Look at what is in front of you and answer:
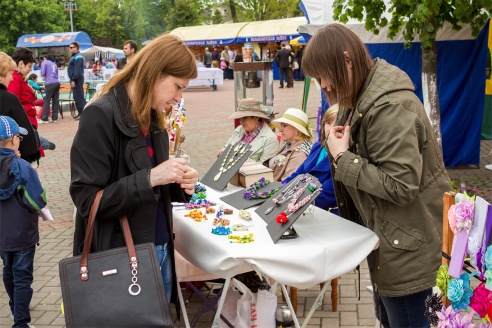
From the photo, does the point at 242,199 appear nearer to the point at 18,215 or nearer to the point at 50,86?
the point at 18,215

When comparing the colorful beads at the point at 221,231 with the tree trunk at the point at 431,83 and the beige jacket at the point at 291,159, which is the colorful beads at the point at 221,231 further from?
the tree trunk at the point at 431,83

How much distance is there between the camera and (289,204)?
111 inches

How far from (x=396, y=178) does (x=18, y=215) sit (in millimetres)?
2547

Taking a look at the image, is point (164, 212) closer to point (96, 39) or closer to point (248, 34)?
point (248, 34)

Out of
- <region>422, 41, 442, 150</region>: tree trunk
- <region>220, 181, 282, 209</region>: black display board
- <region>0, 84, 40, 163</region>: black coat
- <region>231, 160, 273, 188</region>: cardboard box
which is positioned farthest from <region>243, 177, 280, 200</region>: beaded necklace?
<region>422, 41, 442, 150</region>: tree trunk

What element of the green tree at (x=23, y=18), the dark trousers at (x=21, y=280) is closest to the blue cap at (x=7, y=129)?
the dark trousers at (x=21, y=280)

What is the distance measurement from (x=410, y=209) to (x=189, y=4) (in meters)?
47.6

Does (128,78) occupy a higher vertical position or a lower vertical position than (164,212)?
higher

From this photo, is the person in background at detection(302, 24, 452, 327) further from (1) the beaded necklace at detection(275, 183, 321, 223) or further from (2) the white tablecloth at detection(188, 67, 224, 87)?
(2) the white tablecloth at detection(188, 67, 224, 87)

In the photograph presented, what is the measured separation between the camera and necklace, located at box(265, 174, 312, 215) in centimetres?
295

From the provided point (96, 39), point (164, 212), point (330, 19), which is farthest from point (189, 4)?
point (164, 212)

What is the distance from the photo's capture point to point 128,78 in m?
2.38

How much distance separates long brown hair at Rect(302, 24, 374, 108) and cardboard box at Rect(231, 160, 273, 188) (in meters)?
1.69

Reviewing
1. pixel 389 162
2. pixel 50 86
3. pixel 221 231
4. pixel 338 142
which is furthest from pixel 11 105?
pixel 50 86
